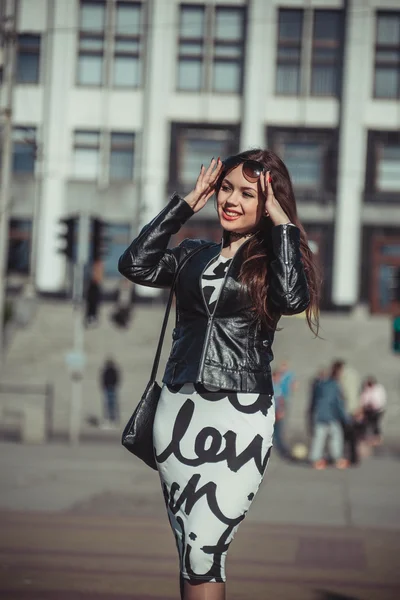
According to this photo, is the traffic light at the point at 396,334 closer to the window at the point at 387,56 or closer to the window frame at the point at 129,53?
the window at the point at 387,56

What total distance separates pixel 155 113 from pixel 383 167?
8.76 m

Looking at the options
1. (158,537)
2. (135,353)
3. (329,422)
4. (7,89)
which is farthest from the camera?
(135,353)

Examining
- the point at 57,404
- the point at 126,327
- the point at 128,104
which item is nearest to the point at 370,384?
the point at 57,404

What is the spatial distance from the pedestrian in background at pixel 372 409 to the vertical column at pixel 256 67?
66.9 feet

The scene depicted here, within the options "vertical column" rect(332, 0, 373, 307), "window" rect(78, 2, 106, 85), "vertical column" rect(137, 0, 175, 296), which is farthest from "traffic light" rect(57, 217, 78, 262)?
"window" rect(78, 2, 106, 85)

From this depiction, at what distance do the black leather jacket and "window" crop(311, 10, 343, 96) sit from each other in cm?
3986

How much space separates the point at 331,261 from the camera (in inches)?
1713

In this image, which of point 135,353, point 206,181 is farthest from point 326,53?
point 206,181

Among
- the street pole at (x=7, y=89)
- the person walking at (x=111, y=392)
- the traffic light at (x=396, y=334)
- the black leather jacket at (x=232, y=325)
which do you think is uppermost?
the street pole at (x=7, y=89)

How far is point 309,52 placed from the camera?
42.8 meters

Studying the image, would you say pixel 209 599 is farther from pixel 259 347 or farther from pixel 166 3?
pixel 166 3

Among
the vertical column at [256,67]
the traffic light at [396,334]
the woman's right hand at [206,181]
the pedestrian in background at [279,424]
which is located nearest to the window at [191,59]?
the vertical column at [256,67]

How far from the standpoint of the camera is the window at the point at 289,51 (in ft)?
140

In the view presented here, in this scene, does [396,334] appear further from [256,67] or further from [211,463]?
[256,67]
